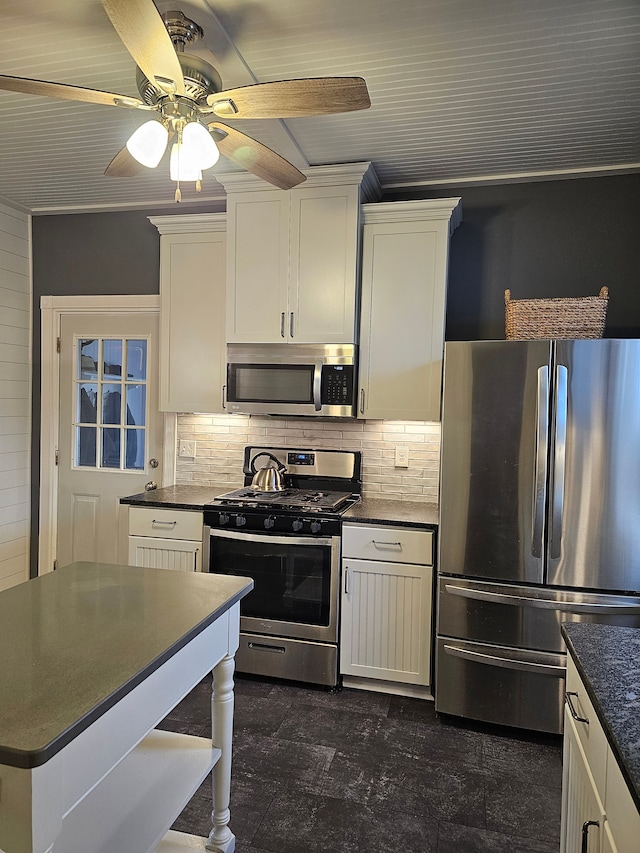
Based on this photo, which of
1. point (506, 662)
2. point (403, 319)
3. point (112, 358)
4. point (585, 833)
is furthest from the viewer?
point (112, 358)

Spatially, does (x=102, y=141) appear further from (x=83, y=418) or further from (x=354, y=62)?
(x=83, y=418)

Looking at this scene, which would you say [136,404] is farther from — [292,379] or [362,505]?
[362,505]

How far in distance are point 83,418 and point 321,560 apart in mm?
2073

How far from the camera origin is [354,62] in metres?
2.21

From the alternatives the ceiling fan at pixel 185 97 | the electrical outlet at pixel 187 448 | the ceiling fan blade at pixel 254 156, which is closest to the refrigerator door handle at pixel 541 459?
the ceiling fan blade at pixel 254 156

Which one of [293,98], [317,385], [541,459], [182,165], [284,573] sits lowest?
[284,573]

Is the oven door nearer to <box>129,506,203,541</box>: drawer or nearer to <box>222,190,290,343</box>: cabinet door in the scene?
<box>129,506,203,541</box>: drawer

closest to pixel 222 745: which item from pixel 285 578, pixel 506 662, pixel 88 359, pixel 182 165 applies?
pixel 285 578

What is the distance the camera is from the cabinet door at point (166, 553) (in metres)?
3.17

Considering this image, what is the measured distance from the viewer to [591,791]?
4.17 feet

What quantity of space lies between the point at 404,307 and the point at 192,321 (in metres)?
1.27

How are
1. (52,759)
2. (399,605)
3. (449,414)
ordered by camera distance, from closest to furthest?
1. (52,759)
2. (449,414)
3. (399,605)

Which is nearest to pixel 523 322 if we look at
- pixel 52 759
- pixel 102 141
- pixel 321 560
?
pixel 321 560

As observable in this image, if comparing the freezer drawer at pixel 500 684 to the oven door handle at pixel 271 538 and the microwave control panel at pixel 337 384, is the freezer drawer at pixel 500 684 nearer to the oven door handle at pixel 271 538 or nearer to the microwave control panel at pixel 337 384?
the oven door handle at pixel 271 538
